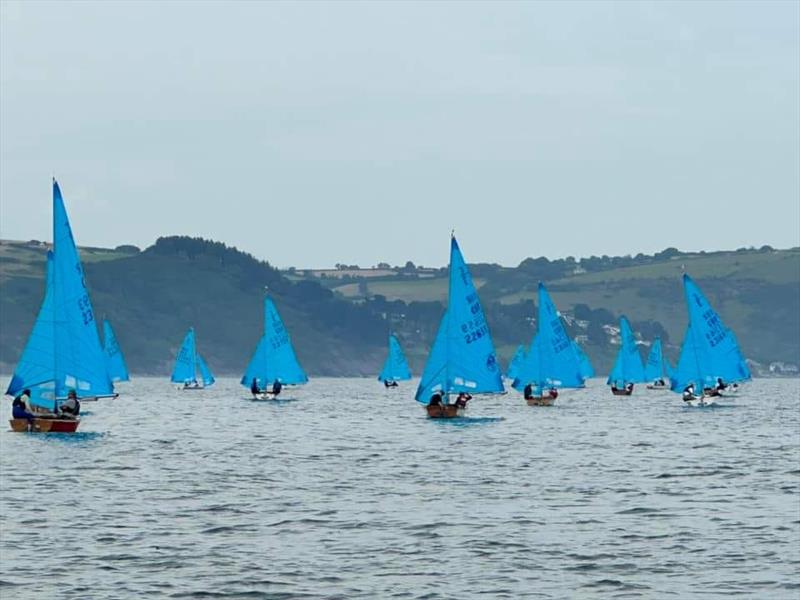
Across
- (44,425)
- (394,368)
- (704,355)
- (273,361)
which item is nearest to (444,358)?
(44,425)

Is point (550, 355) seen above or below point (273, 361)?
above

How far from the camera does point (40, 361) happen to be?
55625 mm

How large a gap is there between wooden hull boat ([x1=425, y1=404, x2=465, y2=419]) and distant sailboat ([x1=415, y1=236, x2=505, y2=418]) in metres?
0.41

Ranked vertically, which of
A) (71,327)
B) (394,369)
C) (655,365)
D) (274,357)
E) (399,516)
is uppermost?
(655,365)

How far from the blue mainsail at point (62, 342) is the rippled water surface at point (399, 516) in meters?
1.75

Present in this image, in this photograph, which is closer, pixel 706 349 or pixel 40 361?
pixel 40 361

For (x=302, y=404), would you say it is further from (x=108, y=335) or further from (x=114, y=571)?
(x=114, y=571)

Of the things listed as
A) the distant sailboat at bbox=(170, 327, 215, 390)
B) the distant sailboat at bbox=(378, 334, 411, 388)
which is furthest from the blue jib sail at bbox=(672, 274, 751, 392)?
the distant sailboat at bbox=(378, 334, 411, 388)

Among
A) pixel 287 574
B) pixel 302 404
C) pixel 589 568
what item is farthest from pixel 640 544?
pixel 302 404

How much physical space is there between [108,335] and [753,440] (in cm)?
6350

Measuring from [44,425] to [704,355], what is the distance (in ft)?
148

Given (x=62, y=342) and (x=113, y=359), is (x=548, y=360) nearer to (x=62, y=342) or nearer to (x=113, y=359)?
(x=113, y=359)

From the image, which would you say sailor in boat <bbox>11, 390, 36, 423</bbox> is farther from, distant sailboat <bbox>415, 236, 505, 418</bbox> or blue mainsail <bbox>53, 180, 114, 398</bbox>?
distant sailboat <bbox>415, 236, 505, 418</bbox>

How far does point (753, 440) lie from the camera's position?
6253 centimetres
